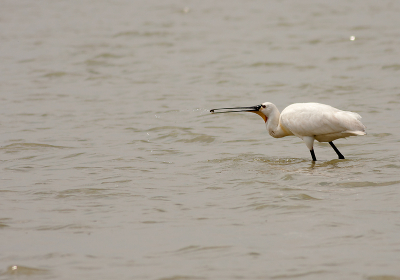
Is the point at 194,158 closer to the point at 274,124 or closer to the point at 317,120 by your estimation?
the point at 274,124

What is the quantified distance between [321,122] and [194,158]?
2.06 m

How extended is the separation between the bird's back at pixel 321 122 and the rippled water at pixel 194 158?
46 cm

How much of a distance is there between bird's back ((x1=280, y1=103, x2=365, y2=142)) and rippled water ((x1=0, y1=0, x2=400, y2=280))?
0.46 meters

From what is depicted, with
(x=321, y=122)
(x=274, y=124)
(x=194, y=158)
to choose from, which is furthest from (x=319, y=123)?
(x=194, y=158)

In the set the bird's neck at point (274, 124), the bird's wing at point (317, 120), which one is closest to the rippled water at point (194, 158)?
the bird's neck at point (274, 124)

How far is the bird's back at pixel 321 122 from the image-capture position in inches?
399

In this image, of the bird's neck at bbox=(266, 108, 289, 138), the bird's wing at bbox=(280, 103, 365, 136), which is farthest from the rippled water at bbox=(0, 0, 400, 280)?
the bird's wing at bbox=(280, 103, 365, 136)

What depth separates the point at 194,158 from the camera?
1093 centimetres

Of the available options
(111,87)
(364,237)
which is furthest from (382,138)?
(111,87)

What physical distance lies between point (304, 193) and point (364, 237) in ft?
5.76

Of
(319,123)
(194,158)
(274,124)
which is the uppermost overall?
(319,123)

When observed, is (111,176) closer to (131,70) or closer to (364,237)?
(364,237)

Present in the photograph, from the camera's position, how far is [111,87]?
18.1 meters

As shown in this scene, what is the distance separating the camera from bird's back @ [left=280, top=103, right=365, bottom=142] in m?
10.1
